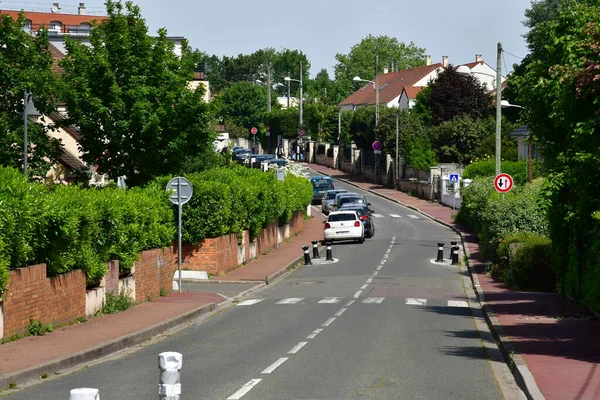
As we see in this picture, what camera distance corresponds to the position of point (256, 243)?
39.8 metres

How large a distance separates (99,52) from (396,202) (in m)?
43.6

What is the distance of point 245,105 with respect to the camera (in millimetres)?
135125

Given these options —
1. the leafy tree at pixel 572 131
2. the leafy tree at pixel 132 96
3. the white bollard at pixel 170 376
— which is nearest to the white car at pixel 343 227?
the leafy tree at pixel 132 96

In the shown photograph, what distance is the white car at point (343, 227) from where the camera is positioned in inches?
1836

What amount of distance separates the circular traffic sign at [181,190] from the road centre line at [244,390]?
13577 mm

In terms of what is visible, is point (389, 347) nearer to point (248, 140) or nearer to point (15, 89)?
point (15, 89)

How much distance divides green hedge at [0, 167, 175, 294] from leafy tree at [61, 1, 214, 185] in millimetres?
6825

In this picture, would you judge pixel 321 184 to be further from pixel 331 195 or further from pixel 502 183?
pixel 502 183

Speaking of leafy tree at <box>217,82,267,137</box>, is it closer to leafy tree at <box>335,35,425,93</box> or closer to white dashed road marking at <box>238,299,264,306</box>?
leafy tree at <box>335,35,425,93</box>

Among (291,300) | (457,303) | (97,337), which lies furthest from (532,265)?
(97,337)

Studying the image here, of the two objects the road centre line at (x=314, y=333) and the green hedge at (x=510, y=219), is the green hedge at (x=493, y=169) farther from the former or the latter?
the road centre line at (x=314, y=333)

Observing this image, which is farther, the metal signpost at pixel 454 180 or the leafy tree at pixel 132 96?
the metal signpost at pixel 454 180

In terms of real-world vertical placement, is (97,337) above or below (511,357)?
below

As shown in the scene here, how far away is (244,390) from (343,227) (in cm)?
3486
